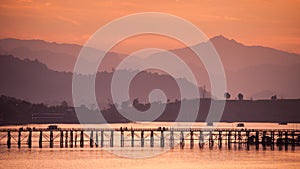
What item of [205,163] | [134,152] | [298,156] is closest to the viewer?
[205,163]

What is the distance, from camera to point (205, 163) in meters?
135

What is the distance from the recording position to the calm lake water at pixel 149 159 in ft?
427

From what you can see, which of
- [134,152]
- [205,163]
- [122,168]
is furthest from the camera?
[134,152]

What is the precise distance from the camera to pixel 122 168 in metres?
126

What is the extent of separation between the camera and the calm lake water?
427 ft

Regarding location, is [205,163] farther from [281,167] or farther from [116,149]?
[116,149]

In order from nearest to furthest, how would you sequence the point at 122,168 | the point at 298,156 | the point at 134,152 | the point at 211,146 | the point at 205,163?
1. the point at 122,168
2. the point at 205,163
3. the point at 298,156
4. the point at 134,152
5. the point at 211,146

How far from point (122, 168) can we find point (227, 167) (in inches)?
588

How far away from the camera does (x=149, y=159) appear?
144m

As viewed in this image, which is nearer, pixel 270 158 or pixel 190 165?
pixel 190 165

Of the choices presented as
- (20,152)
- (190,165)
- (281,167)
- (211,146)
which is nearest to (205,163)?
(190,165)

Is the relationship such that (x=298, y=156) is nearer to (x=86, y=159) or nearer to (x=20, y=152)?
(x=86, y=159)

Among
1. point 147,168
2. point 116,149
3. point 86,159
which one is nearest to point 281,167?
point 147,168

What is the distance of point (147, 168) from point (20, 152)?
35.4m
